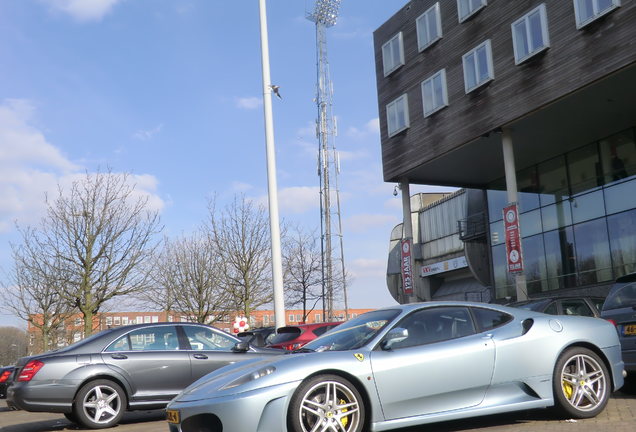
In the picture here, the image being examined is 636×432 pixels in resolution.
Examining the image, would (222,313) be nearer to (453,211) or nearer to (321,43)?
(453,211)

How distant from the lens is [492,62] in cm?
2262

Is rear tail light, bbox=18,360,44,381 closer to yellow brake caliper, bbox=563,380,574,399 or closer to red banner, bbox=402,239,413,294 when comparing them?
yellow brake caliper, bbox=563,380,574,399

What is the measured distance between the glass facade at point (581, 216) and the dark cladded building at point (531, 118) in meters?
0.04

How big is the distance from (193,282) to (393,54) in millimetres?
18819

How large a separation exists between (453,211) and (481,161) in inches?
504

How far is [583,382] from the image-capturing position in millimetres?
6816

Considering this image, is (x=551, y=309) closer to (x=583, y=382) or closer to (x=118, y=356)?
(x=583, y=382)

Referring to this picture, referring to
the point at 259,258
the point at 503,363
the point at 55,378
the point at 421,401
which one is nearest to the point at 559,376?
the point at 503,363

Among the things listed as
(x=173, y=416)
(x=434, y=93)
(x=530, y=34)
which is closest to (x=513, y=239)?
(x=434, y=93)

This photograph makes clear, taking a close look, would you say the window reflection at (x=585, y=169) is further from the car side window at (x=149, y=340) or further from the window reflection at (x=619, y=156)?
the car side window at (x=149, y=340)

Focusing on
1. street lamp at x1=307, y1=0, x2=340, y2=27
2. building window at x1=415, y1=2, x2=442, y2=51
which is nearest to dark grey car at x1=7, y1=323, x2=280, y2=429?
building window at x1=415, y1=2, x2=442, y2=51

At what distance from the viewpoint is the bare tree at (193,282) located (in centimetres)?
3878

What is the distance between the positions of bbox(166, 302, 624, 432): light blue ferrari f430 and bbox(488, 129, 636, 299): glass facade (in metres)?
17.4

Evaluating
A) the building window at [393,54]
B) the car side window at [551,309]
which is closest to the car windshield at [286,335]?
the car side window at [551,309]
